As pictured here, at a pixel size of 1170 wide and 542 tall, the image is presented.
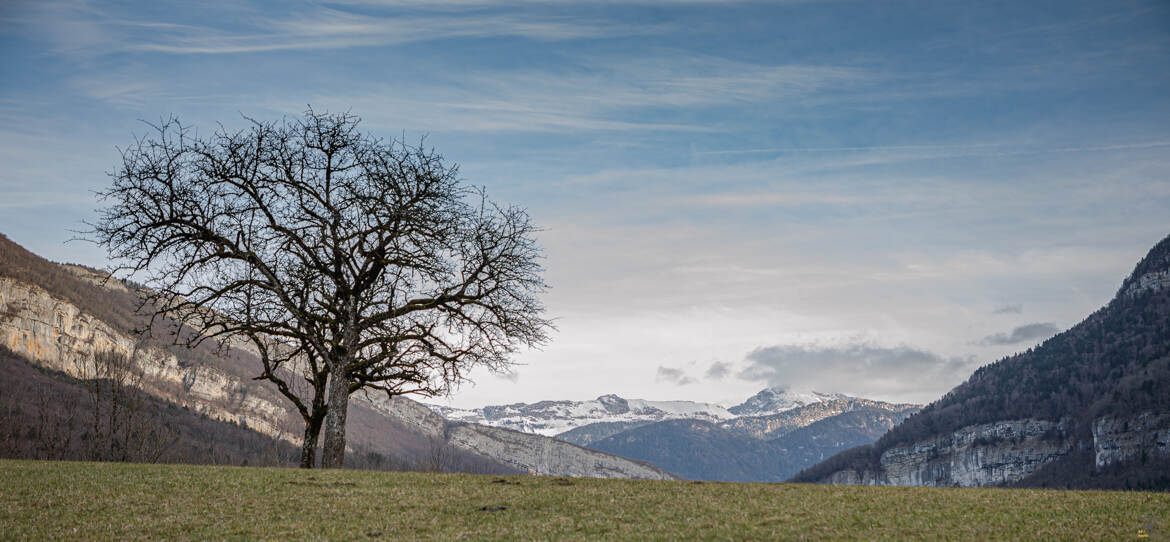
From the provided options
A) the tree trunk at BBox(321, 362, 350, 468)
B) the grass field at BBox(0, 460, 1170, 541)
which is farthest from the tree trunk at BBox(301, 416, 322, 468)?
the grass field at BBox(0, 460, 1170, 541)

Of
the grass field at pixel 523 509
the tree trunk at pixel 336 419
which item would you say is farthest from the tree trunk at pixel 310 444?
the grass field at pixel 523 509

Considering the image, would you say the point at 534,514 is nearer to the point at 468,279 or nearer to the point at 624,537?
the point at 624,537

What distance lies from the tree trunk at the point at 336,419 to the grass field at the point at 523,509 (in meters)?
5.65

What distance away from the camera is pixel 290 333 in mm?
36906

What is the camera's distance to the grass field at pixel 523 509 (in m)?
21.3

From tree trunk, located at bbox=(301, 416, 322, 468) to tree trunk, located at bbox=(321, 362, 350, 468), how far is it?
1.15m

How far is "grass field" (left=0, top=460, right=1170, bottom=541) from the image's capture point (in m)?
21.3

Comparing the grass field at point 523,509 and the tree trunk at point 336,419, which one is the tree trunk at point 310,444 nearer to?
the tree trunk at point 336,419

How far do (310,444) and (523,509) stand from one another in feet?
56.2

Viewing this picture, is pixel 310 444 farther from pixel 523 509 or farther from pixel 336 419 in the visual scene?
pixel 523 509

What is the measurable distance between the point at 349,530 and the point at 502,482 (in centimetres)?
892

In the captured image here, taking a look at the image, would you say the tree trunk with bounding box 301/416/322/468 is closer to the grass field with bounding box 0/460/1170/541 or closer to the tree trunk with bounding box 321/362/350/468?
the tree trunk with bounding box 321/362/350/468

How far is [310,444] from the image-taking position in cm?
3806

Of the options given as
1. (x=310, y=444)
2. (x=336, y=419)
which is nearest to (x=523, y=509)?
(x=336, y=419)
